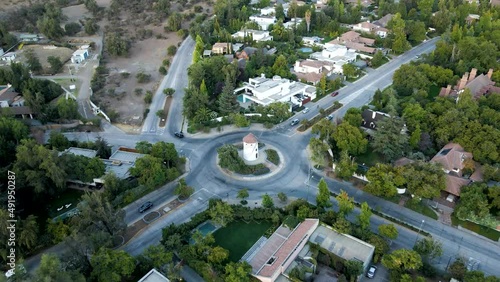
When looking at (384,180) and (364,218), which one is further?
(384,180)

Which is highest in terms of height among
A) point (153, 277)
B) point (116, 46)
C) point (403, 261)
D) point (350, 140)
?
point (116, 46)

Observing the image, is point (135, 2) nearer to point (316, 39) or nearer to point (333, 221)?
point (316, 39)

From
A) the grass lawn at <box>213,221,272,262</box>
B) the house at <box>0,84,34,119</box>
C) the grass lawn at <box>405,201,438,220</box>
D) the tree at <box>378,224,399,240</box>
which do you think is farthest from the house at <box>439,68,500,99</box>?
the house at <box>0,84,34,119</box>

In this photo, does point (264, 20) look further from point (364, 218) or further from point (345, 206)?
point (364, 218)

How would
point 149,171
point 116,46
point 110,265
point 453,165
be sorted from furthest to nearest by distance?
A: point 116,46 → point 453,165 → point 149,171 → point 110,265

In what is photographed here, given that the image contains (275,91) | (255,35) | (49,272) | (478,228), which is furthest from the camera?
(255,35)

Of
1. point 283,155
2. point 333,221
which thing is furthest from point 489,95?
point 333,221

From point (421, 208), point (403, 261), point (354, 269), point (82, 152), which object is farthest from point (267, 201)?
point (82, 152)

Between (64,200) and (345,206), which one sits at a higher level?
(345,206)
